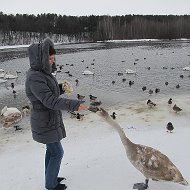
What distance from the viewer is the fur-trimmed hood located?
4.75 m

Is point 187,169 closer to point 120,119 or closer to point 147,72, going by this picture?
point 120,119

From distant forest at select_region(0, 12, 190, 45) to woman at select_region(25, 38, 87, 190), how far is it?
85.0 metres

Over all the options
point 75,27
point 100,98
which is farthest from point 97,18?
point 100,98

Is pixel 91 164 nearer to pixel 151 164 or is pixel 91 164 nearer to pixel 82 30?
pixel 151 164

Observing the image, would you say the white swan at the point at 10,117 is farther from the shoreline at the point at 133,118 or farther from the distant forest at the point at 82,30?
the distant forest at the point at 82,30

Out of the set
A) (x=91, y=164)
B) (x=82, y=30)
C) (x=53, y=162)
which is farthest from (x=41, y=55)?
(x=82, y=30)

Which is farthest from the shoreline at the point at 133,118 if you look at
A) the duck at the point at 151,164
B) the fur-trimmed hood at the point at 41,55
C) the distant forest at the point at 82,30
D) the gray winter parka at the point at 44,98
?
the distant forest at the point at 82,30

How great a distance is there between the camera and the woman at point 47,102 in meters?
4.68

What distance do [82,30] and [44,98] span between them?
342 feet

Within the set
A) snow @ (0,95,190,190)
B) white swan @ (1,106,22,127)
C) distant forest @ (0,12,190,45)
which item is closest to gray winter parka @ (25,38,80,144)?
snow @ (0,95,190,190)

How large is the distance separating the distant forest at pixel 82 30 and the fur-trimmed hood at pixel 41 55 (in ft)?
279

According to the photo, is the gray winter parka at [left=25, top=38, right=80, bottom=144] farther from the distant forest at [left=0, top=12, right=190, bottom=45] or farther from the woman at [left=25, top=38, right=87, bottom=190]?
the distant forest at [left=0, top=12, right=190, bottom=45]

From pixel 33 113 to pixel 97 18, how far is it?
114093 millimetres

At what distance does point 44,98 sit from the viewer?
4.69m
